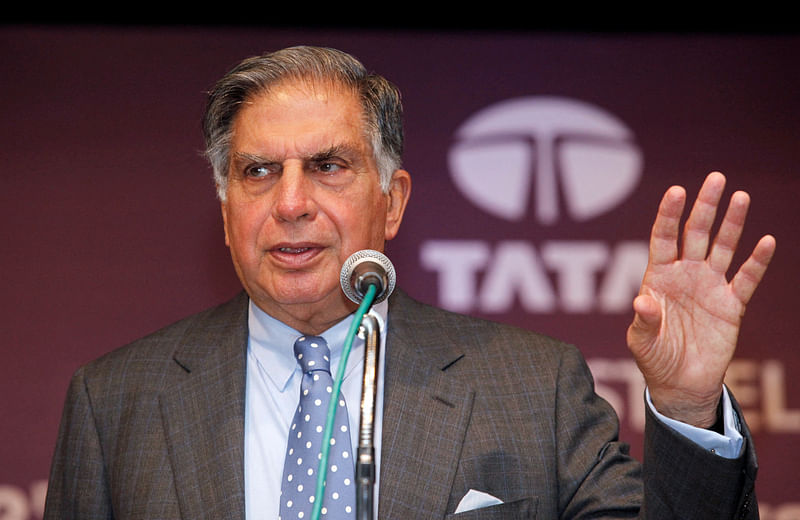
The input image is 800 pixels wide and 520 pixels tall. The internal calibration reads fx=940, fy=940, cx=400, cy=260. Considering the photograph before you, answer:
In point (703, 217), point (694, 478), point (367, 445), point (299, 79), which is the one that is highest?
point (299, 79)

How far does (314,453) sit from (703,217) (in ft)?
3.19

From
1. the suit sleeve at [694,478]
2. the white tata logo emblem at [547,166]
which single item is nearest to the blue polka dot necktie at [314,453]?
the suit sleeve at [694,478]

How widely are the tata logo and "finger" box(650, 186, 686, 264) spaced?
71.7 inches

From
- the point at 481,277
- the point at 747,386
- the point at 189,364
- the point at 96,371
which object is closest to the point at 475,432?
the point at 189,364

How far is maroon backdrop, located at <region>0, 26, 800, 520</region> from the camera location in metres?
3.62

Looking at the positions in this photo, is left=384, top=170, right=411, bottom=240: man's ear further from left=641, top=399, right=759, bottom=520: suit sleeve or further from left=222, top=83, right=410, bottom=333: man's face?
left=641, top=399, right=759, bottom=520: suit sleeve

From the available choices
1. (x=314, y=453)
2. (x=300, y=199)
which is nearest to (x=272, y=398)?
(x=314, y=453)

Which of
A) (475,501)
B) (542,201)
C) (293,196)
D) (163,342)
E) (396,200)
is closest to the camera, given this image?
(475,501)

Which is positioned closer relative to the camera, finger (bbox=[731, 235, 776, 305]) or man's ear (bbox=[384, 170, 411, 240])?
finger (bbox=[731, 235, 776, 305])

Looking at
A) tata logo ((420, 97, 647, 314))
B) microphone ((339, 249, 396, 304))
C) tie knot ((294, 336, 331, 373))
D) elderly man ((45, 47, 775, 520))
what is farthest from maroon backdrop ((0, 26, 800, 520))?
microphone ((339, 249, 396, 304))

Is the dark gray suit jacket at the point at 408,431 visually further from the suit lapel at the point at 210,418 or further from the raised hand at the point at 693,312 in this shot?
the raised hand at the point at 693,312

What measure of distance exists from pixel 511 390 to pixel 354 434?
1.33ft

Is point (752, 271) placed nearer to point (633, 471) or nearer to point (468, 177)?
point (633, 471)

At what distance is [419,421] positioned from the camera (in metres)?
2.18
